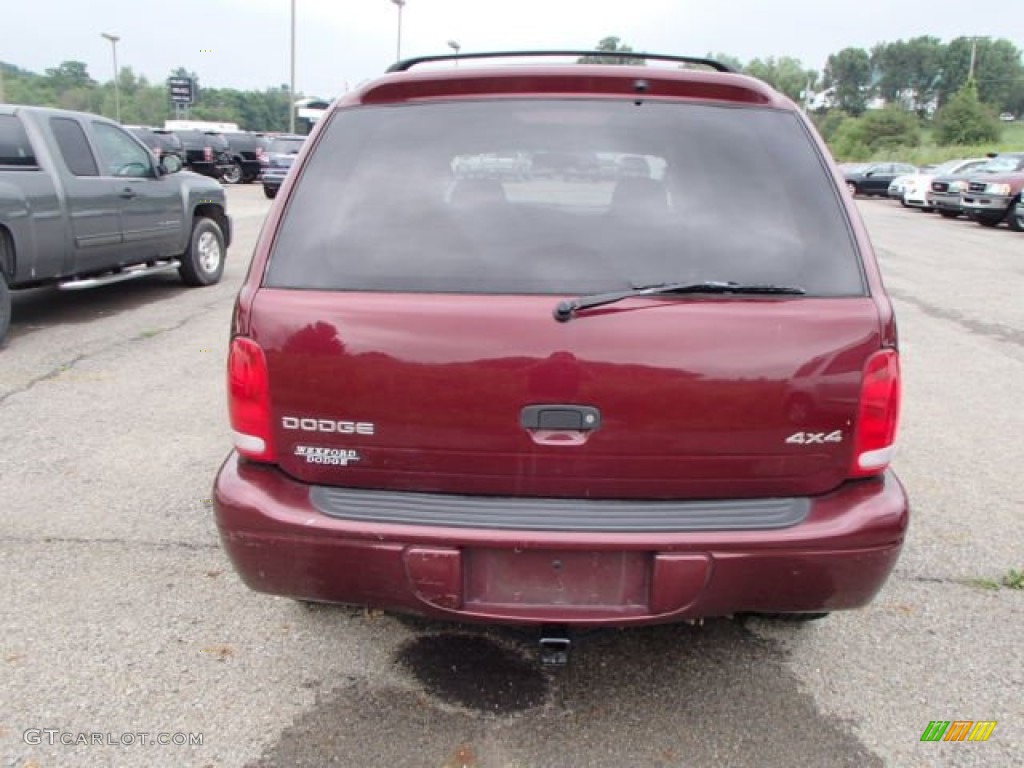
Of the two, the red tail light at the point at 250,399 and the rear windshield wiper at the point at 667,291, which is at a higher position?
the rear windshield wiper at the point at 667,291

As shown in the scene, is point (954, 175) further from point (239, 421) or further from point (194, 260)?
point (239, 421)

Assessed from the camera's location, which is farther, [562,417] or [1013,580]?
[1013,580]

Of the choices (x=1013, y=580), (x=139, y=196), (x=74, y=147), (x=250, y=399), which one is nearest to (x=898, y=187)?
(x=139, y=196)

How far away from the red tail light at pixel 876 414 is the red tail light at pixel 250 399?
1605 mm

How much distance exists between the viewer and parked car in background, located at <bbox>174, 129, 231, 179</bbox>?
28953 millimetres

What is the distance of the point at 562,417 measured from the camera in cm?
225

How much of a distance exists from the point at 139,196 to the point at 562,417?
7534 millimetres

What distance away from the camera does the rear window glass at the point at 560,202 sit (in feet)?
7.61

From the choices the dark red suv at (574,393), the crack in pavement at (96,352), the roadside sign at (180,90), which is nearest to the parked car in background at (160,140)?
the crack in pavement at (96,352)

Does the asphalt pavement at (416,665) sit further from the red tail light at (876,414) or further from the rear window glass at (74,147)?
the rear window glass at (74,147)

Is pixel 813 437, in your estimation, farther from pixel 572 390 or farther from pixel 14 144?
pixel 14 144

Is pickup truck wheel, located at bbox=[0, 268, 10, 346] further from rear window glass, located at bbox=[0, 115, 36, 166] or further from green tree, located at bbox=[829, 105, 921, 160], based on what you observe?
green tree, located at bbox=[829, 105, 921, 160]

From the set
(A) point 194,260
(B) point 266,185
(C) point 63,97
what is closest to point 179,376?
(A) point 194,260

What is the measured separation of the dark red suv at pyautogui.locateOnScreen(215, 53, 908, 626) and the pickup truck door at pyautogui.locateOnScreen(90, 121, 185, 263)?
668cm
